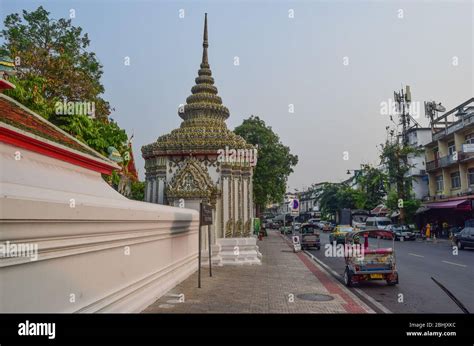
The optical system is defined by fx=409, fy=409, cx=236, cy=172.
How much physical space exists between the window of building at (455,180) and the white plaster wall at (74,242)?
31907mm

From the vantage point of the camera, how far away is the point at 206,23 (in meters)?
19.9

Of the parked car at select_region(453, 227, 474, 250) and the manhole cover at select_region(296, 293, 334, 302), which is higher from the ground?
the parked car at select_region(453, 227, 474, 250)

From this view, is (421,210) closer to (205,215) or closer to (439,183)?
(439,183)

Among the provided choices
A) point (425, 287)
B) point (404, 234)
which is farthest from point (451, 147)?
point (425, 287)

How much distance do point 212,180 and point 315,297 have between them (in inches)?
285

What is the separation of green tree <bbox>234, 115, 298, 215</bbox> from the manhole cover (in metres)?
24.2

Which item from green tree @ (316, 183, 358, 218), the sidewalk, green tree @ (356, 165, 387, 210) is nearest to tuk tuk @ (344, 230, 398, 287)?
the sidewalk

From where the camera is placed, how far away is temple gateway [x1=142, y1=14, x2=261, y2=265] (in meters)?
15.5

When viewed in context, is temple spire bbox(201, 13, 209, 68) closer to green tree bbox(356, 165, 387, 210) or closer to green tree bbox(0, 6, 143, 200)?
green tree bbox(0, 6, 143, 200)
